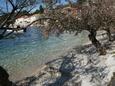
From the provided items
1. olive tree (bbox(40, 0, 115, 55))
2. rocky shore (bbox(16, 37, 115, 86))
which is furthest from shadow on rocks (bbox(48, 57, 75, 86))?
olive tree (bbox(40, 0, 115, 55))

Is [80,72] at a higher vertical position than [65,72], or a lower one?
higher

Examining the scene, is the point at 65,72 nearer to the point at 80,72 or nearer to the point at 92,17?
the point at 80,72

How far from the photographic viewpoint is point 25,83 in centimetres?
2144

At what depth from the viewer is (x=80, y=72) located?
2053 cm

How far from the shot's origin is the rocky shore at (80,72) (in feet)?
60.4

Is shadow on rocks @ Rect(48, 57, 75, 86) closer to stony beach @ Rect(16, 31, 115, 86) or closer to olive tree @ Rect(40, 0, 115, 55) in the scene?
stony beach @ Rect(16, 31, 115, 86)

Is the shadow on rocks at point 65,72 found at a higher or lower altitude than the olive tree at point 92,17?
lower

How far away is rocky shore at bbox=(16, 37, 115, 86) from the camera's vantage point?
60.4 feet

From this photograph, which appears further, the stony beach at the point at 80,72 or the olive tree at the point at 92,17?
the olive tree at the point at 92,17

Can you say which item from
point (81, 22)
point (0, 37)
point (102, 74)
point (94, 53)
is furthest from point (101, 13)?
point (0, 37)

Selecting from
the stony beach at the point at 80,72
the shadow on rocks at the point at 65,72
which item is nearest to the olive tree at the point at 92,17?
the stony beach at the point at 80,72

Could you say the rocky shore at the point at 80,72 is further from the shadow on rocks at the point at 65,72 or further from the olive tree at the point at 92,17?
the olive tree at the point at 92,17

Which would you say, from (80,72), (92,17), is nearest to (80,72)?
(80,72)

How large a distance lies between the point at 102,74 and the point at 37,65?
10.8 metres
